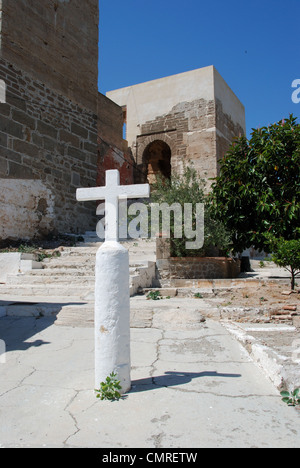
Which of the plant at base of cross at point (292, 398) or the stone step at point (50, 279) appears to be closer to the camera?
the plant at base of cross at point (292, 398)

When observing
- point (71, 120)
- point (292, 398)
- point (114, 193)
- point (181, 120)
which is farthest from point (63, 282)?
point (181, 120)

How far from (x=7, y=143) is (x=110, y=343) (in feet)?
23.3

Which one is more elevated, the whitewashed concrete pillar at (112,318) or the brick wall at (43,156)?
the brick wall at (43,156)

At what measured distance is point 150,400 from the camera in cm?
229

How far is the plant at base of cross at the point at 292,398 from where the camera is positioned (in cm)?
222

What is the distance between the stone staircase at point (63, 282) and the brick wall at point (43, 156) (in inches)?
63.4

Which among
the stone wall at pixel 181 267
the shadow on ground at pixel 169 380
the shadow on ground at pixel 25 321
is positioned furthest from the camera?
the stone wall at pixel 181 267

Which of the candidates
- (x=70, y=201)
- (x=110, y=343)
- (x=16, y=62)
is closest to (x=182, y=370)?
(x=110, y=343)

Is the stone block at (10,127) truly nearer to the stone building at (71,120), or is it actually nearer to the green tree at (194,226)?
the stone building at (71,120)

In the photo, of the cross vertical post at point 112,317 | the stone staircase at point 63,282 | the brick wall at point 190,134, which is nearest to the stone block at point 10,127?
the stone staircase at point 63,282

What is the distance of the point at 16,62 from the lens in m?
8.68

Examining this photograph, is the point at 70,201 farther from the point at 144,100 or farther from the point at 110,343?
the point at 110,343

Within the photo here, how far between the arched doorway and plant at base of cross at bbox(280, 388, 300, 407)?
12728 mm

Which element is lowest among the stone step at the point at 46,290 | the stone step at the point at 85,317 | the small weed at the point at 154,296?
the stone step at the point at 85,317
